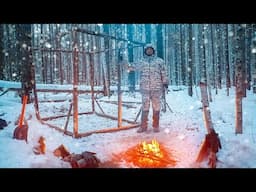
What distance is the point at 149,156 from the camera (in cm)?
533

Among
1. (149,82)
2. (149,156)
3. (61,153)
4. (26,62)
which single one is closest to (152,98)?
(149,82)

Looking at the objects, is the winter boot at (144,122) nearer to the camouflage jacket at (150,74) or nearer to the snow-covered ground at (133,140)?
the snow-covered ground at (133,140)

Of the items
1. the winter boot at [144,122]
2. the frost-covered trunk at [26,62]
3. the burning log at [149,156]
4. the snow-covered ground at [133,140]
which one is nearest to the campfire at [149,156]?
the burning log at [149,156]

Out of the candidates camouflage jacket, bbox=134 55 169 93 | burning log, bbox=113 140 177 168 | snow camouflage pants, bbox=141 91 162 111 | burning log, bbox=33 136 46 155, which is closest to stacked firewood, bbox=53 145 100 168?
burning log, bbox=33 136 46 155

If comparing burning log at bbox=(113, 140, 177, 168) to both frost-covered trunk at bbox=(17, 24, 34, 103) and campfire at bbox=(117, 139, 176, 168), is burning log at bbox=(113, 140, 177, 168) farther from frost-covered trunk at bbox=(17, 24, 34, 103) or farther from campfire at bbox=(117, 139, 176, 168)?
frost-covered trunk at bbox=(17, 24, 34, 103)

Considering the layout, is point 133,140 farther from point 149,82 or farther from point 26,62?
point 26,62

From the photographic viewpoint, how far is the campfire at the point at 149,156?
5.12 m

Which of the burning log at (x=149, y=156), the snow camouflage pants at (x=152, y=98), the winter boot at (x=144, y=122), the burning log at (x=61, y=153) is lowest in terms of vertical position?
the burning log at (x=149, y=156)

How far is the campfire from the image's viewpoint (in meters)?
5.12

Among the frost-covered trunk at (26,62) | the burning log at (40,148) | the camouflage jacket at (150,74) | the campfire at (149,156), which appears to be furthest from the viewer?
the frost-covered trunk at (26,62)
